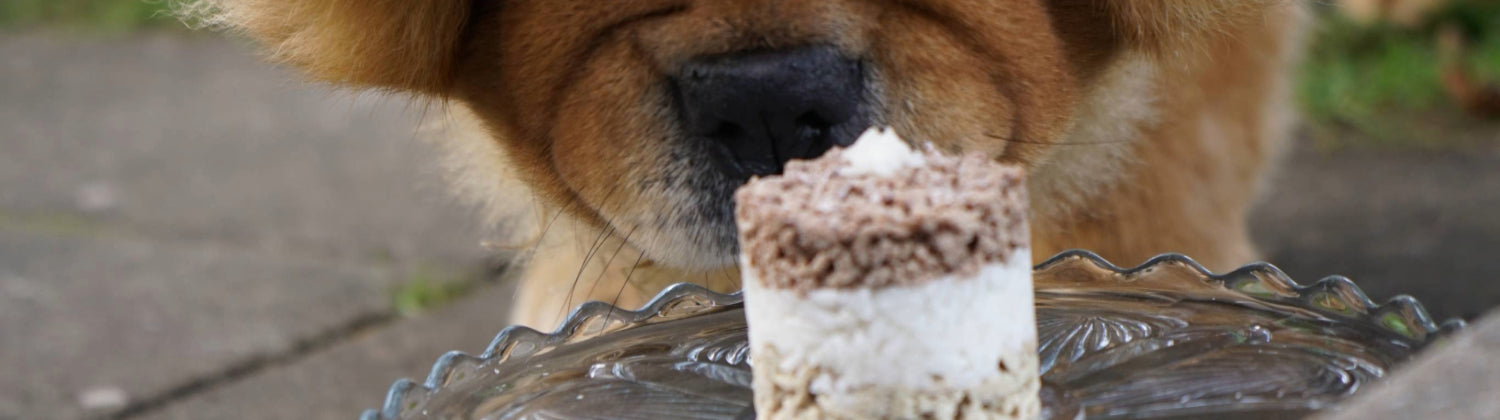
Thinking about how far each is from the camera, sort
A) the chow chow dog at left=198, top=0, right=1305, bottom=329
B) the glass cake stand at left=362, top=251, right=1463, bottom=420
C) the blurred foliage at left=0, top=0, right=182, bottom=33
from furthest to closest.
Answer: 1. the blurred foliage at left=0, top=0, right=182, bottom=33
2. the chow chow dog at left=198, top=0, right=1305, bottom=329
3. the glass cake stand at left=362, top=251, right=1463, bottom=420

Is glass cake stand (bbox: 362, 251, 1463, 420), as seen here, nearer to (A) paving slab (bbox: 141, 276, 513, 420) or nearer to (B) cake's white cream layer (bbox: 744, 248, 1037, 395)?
(B) cake's white cream layer (bbox: 744, 248, 1037, 395)

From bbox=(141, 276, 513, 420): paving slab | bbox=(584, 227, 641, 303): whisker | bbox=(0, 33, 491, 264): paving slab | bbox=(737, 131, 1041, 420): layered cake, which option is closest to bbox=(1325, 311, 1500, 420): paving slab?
bbox=(737, 131, 1041, 420): layered cake

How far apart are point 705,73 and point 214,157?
3.22 metres

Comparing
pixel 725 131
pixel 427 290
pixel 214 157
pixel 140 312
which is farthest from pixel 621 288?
pixel 214 157

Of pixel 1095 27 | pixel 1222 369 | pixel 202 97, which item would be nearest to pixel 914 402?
pixel 1222 369

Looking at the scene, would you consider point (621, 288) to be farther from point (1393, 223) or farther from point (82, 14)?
point (82, 14)

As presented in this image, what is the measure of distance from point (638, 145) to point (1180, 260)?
489 millimetres

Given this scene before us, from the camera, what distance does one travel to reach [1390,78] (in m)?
4.12

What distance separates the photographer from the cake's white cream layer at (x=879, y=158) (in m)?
1.00

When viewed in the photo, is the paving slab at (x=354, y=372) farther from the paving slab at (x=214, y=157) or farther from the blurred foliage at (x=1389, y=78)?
the blurred foliage at (x=1389, y=78)

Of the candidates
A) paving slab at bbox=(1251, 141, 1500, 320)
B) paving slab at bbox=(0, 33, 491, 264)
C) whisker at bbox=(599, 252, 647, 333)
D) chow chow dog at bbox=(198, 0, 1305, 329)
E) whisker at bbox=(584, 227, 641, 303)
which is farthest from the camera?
paving slab at bbox=(0, 33, 491, 264)

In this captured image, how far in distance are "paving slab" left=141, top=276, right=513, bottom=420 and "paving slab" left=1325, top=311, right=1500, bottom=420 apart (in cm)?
159

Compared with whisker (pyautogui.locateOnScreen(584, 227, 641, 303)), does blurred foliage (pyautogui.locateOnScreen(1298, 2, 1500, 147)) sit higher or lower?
lower

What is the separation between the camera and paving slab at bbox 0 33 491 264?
3.54m
